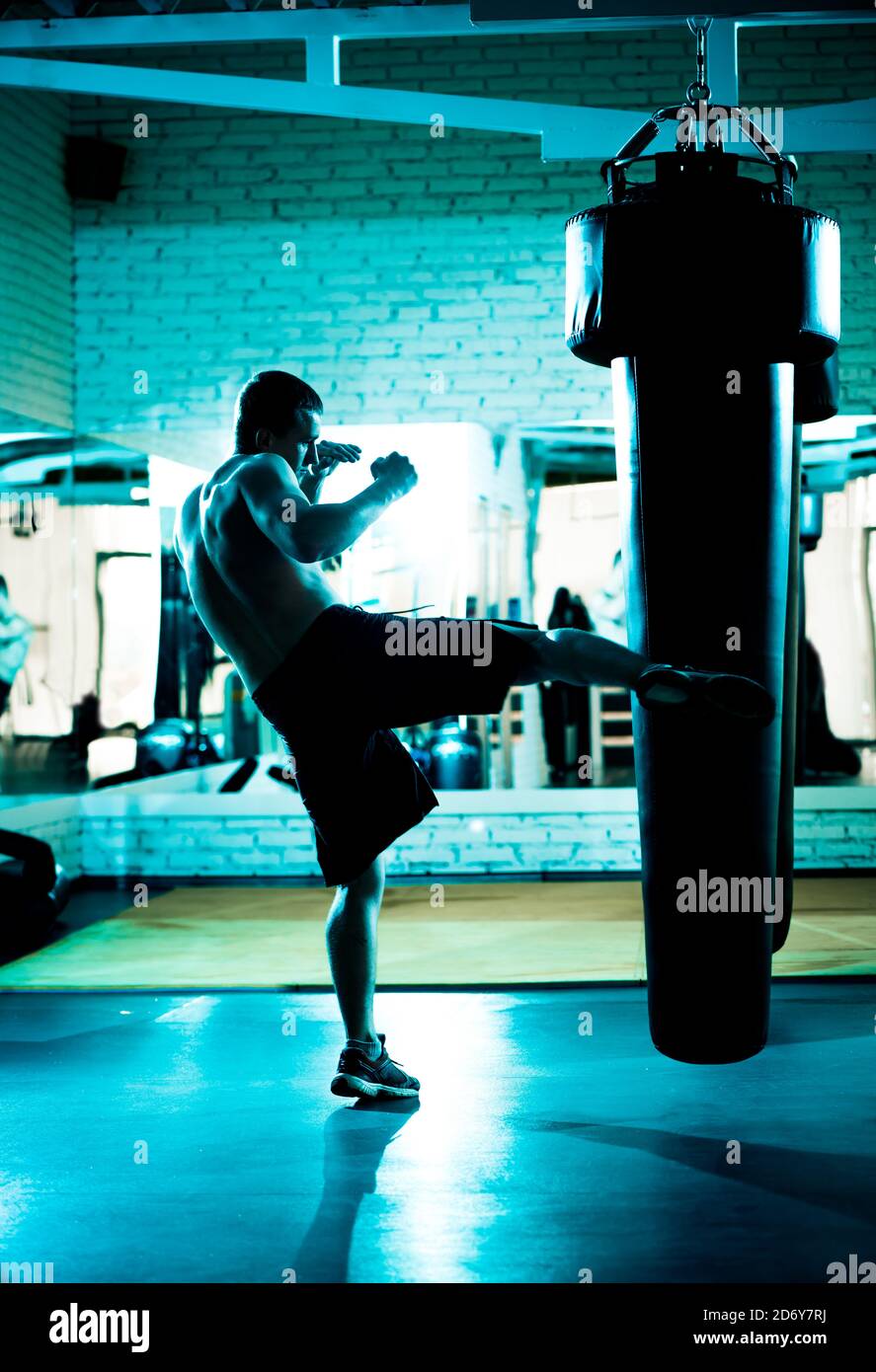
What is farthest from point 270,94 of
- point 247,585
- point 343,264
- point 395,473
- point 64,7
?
point 247,585

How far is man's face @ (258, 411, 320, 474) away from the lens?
9.37 feet

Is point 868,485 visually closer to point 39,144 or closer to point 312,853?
point 312,853

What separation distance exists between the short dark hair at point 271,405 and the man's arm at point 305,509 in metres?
0.13

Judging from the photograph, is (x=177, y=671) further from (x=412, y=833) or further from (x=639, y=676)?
(x=639, y=676)

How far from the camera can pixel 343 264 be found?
6191mm

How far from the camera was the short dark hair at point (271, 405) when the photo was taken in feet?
9.32

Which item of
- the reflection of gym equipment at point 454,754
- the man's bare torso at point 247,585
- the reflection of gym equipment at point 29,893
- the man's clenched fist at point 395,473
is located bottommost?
the reflection of gym equipment at point 29,893

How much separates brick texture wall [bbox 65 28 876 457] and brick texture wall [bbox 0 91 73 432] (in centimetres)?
12

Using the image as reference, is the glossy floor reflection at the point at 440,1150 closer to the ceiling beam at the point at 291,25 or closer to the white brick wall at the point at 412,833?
the white brick wall at the point at 412,833

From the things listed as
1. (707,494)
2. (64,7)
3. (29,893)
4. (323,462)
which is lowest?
(29,893)

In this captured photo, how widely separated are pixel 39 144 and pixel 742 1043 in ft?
16.7

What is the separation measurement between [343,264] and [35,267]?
1.36 m

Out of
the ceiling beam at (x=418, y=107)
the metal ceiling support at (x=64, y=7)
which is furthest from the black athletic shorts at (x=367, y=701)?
the metal ceiling support at (x=64, y=7)
